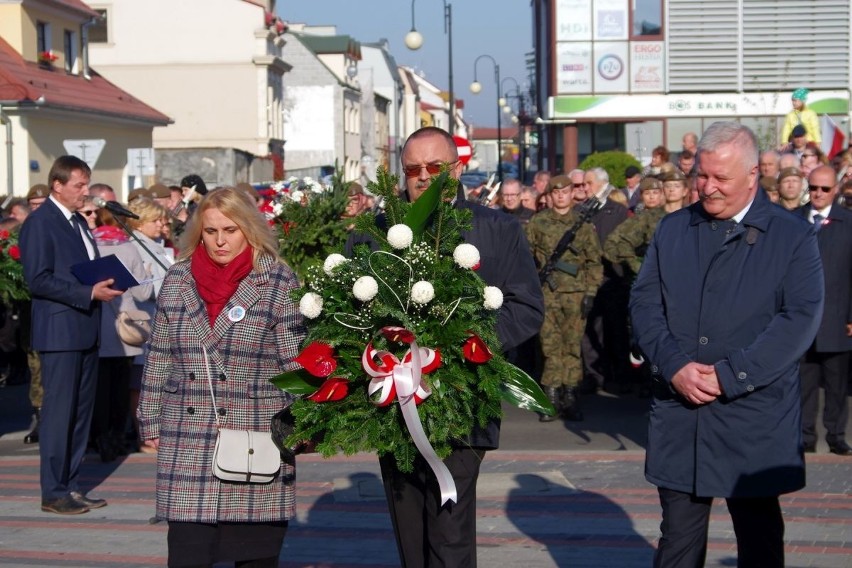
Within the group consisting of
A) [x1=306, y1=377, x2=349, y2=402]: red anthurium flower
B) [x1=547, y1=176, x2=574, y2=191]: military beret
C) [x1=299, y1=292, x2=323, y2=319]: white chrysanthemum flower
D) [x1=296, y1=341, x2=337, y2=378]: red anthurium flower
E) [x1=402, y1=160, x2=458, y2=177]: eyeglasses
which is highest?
[x1=402, y1=160, x2=458, y2=177]: eyeglasses

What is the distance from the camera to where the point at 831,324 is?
9836 millimetres

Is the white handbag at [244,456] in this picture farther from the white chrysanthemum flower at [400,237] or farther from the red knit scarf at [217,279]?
the white chrysanthemum flower at [400,237]

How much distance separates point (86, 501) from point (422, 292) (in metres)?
4.73

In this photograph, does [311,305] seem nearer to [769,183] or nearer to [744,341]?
[744,341]

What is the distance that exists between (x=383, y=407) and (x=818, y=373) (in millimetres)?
6163

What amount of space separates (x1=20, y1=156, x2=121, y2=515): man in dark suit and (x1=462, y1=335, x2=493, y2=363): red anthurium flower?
432cm

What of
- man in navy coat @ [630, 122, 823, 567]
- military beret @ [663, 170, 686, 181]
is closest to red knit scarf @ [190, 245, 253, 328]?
man in navy coat @ [630, 122, 823, 567]

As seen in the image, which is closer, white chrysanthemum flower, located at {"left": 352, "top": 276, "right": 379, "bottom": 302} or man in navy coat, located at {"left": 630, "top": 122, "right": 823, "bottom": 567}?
white chrysanthemum flower, located at {"left": 352, "top": 276, "right": 379, "bottom": 302}

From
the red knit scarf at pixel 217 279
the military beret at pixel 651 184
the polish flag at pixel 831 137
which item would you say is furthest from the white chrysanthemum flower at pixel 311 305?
the polish flag at pixel 831 137

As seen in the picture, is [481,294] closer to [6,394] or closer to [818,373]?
[818,373]

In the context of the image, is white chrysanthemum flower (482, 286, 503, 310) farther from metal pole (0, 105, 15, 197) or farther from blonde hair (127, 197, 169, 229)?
metal pole (0, 105, 15, 197)

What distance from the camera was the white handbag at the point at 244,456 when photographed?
5.26 metres

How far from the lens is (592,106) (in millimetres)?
46875

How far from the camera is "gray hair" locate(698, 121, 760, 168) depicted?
5168 millimetres
